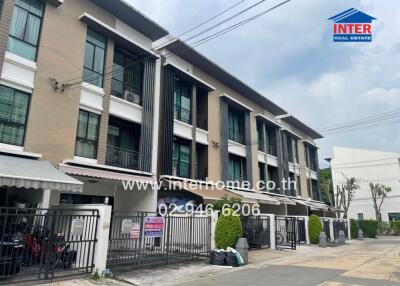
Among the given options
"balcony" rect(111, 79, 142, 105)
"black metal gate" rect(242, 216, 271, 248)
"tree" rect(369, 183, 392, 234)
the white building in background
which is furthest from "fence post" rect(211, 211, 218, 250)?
the white building in background

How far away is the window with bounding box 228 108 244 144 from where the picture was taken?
2610 cm

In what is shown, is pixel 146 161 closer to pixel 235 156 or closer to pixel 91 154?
pixel 91 154

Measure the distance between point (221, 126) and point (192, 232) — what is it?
425 inches

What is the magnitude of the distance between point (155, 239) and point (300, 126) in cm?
2841

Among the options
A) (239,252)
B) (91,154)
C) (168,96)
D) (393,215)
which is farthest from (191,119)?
(393,215)

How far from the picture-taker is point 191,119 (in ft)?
69.4

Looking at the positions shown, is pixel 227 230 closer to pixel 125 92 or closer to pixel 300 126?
pixel 125 92

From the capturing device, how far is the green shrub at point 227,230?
14.1 m

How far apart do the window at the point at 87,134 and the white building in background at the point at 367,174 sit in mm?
45374

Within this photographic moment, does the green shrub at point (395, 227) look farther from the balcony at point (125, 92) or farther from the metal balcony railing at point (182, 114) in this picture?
the balcony at point (125, 92)

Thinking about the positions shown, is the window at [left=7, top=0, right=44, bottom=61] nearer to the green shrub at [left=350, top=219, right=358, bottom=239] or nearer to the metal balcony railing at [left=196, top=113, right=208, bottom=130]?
the metal balcony railing at [left=196, top=113, right=208, bottom=130]

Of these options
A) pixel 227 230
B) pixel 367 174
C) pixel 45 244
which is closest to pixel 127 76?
pixel 227 230

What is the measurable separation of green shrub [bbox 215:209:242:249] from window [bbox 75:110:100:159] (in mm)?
6179

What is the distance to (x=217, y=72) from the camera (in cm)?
2328
